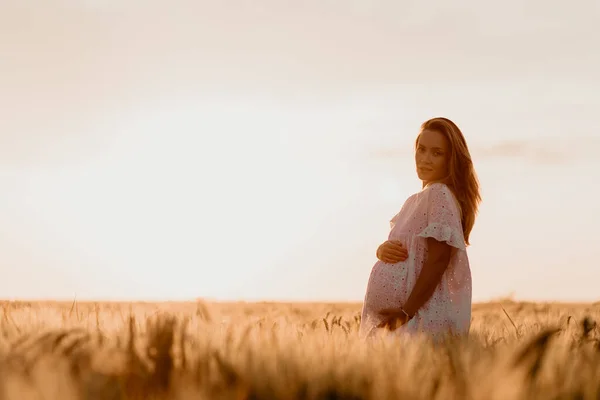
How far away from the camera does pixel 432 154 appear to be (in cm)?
466

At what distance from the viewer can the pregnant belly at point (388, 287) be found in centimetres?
449

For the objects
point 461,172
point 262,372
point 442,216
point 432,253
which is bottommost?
point 262,372

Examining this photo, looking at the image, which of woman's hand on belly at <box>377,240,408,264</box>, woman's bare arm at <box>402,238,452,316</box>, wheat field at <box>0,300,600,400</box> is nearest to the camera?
wheat field at <box>0,300,600,400</box>

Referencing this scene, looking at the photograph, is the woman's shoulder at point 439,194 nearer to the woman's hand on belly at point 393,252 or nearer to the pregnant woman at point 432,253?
the pregnant woman at point 432,253

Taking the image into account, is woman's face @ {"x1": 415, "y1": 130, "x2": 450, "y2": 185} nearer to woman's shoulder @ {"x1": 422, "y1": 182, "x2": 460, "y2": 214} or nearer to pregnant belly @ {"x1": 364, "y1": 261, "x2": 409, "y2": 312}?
woman's shoulder @ {"x1": 422, "y1": 182, "x2": 460, "y2": 214}

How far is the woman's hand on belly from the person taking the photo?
4.55m

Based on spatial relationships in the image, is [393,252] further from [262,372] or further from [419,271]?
[262,372]

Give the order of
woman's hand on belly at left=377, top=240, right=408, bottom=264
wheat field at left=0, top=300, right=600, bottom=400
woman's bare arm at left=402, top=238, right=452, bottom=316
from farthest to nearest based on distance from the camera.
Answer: woman's hand on belly at left=377, top=240, right=408, bottom=264, woman's bare arm at left=402, top=238, right=452, bottom=316, wheat field at left=0, top=300, right=600, bottom=400

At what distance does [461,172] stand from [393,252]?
0.70 meters

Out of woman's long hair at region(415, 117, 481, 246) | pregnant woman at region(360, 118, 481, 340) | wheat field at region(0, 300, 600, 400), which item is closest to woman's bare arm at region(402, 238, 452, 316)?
pregnant woman at region(360, 118, 481, 340)

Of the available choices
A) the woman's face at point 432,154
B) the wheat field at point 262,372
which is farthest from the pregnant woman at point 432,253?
the wheat field at point 262,372

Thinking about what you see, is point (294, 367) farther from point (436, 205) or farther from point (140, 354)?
point (436, 205)

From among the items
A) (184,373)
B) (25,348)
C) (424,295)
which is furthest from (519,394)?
(424,295)

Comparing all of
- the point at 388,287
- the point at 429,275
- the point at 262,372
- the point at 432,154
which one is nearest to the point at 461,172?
the point at 432,154
